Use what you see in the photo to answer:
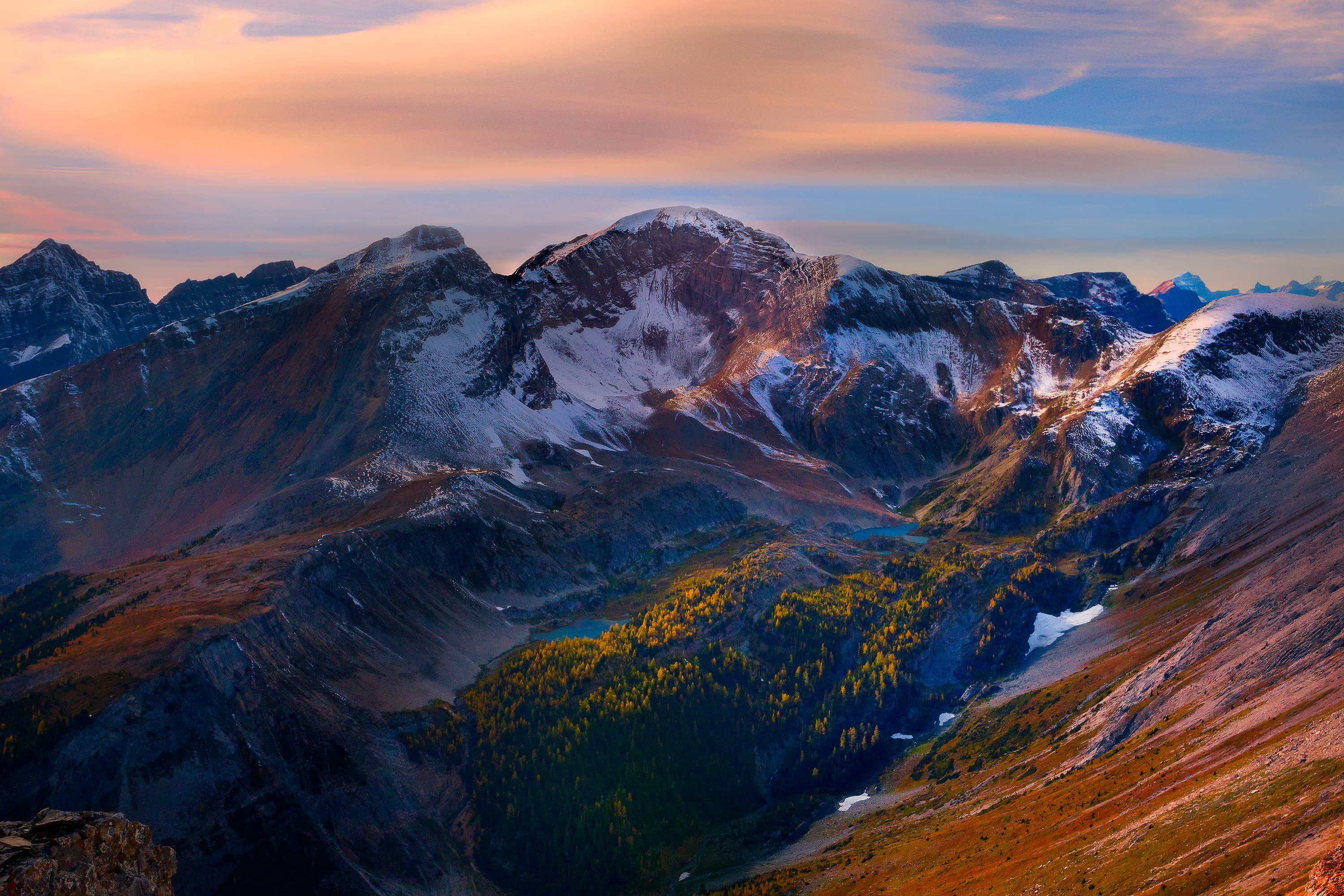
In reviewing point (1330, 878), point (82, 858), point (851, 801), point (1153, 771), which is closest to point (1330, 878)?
point (1330, 878)

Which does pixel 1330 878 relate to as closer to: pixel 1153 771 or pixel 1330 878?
pixel 1330 878

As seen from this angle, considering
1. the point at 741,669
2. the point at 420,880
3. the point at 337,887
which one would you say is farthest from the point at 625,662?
the point at 337,887

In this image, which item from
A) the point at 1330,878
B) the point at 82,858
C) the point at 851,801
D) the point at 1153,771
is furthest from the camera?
the point at 851,801

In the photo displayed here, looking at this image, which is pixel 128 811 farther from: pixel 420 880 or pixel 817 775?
pixel 817 775

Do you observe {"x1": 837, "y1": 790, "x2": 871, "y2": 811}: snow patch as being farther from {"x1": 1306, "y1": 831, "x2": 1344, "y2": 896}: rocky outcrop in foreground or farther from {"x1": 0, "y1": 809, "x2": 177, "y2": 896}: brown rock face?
{"x1": 0, "y1": 809, "x2": 177, "y2": 896}: brown rock face

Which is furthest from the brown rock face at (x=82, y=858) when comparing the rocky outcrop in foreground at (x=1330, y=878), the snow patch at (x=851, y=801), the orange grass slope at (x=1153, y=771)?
the snow patch at (x=851, y=801)

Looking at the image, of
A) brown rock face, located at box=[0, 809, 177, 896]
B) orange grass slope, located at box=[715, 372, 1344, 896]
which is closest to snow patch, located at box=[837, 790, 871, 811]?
orange grass slope, located at box=[715, 372, 1344, 896]
